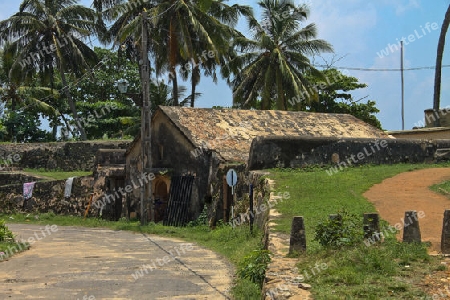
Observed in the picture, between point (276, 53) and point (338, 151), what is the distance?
Answer: 1433cm

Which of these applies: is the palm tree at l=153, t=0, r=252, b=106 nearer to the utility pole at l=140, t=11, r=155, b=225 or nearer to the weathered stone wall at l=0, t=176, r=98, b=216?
the utility pole at l=140, t=11, r=155, b=225

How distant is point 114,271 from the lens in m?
10.3

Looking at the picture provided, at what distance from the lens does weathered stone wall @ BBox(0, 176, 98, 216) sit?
25.0m

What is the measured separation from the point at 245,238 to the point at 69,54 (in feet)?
78.2

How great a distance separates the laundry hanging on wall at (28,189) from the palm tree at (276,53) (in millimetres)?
12459

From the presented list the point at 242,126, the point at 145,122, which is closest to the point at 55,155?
the point at 145,122

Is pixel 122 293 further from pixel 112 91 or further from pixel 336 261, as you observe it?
pixel 112 91

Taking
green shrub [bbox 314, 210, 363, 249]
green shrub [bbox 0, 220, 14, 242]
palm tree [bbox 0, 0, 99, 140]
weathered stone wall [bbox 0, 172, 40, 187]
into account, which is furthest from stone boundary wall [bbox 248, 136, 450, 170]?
palm tree [bbox 0, 0, 99, 140]

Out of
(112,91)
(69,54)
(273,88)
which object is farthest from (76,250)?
(112,91)

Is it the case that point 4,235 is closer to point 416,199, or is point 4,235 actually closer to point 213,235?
point 213,235

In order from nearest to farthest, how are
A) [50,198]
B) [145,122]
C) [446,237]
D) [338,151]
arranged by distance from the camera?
1. [446,237]
2. [338,151]
3. [145,122]
4. [50,198]

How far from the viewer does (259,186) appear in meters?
15.0

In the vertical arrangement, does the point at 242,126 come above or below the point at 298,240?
above

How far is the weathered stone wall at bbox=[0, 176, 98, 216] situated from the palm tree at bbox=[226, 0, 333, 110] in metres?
11.2
